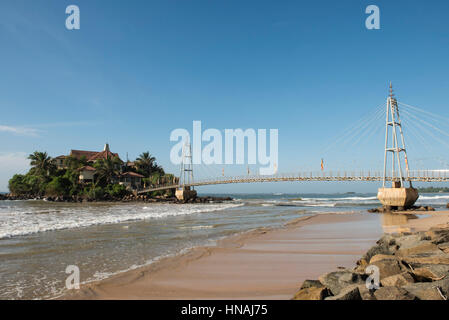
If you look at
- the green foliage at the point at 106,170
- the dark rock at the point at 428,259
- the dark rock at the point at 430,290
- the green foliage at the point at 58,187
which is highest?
the green foliage at the point at 106,170

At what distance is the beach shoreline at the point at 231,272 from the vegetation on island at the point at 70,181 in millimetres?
54848

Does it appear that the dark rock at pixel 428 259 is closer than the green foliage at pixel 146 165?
Yes

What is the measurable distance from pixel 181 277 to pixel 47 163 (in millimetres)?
71291

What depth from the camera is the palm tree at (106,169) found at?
205ft

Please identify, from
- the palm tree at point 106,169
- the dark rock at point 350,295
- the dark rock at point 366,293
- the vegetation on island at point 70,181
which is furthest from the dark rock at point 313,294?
the palm tree at point 106,169

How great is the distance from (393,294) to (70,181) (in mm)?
69325

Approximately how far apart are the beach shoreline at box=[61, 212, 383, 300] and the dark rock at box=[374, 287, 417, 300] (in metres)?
1.41

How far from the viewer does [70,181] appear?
205 ft

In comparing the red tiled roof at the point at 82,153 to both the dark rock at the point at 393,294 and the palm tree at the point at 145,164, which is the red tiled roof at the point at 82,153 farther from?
the dark rock at the point at 393,294

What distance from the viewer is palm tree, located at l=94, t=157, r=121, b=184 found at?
205 feet

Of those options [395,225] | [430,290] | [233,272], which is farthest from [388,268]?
[395,225]

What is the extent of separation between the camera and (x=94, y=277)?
5672mm

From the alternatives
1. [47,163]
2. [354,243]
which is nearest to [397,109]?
[354,243]
